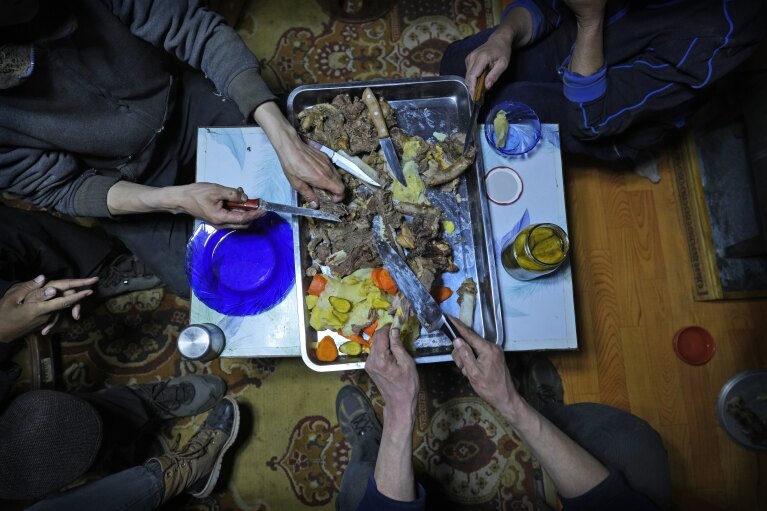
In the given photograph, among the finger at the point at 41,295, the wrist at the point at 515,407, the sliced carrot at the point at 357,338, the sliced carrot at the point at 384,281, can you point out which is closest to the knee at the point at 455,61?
the sliced carrot at the point at 384,281

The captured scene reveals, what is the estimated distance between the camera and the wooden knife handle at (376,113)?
1417 millimetres

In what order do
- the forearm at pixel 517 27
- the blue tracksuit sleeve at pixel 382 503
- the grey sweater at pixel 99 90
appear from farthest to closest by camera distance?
the forearm at pixel 517 27 < the grey sweater at pixel 99 90 < the blue tracksuit sleeve at pixel 382 503

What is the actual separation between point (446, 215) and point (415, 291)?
32 cm

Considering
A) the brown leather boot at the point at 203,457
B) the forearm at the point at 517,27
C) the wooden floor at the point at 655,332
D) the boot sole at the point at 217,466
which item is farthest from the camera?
the wooden floor at the point at 655,332

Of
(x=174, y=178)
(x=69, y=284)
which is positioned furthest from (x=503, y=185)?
(x=69, y=284)

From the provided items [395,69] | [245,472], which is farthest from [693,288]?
[245,472]

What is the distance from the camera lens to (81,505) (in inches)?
61.3

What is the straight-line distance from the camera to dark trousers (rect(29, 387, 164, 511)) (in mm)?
1572

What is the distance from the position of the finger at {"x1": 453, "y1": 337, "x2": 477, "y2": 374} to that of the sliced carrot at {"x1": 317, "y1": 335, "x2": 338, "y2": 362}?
1.26 ft

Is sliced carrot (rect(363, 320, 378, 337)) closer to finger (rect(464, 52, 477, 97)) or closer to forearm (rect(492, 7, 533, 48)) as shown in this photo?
finger (rect(464, 52, 477, 97))

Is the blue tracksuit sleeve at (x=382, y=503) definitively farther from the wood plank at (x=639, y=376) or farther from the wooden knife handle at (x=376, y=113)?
the wood plank at (x=639, y=376)

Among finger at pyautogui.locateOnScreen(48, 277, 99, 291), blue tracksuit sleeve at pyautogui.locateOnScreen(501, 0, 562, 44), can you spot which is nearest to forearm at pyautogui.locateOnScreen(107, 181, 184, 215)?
finger at pyautogui.locateOnScreen(48, 277, 99, 291)

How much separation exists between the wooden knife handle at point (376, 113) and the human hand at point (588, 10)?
2.06 ft

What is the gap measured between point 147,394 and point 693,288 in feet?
8.86
